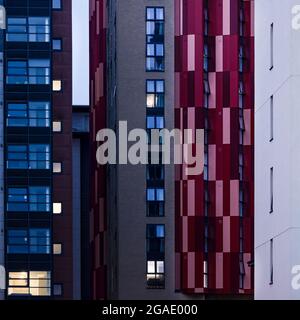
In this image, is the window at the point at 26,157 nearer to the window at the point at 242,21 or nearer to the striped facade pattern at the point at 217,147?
the striped facade pattern at the point at 217,147

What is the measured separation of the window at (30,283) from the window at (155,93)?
1041 inches

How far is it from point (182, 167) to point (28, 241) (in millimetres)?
25974

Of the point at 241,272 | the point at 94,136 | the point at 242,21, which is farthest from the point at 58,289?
the point at 242,21

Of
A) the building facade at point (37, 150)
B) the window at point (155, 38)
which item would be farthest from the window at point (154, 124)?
the building facade at point (37, 150)

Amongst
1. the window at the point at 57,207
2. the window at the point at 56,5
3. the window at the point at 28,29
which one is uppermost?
the window at the point at 56,5

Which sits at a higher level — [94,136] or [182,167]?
[94,136]

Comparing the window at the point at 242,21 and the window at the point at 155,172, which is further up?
the window at the point at 242,21

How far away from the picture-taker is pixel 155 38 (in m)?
68.5

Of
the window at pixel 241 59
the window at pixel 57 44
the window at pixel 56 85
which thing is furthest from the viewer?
the window at pixel 57 44

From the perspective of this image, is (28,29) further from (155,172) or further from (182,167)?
(182,167)

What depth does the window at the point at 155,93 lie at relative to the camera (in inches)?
2643

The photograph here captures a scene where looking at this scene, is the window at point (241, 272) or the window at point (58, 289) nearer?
the window at point (241, 272)

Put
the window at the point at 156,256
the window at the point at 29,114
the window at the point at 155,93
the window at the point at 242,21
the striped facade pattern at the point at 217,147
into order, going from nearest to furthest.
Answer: the striped facade pattern at the point at 217,147 < the window at the point at 242,21 < the window at the point at 156,256 < the window at the point at 155,93 < the window at the point at 29,114

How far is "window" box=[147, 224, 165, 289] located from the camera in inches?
2618
